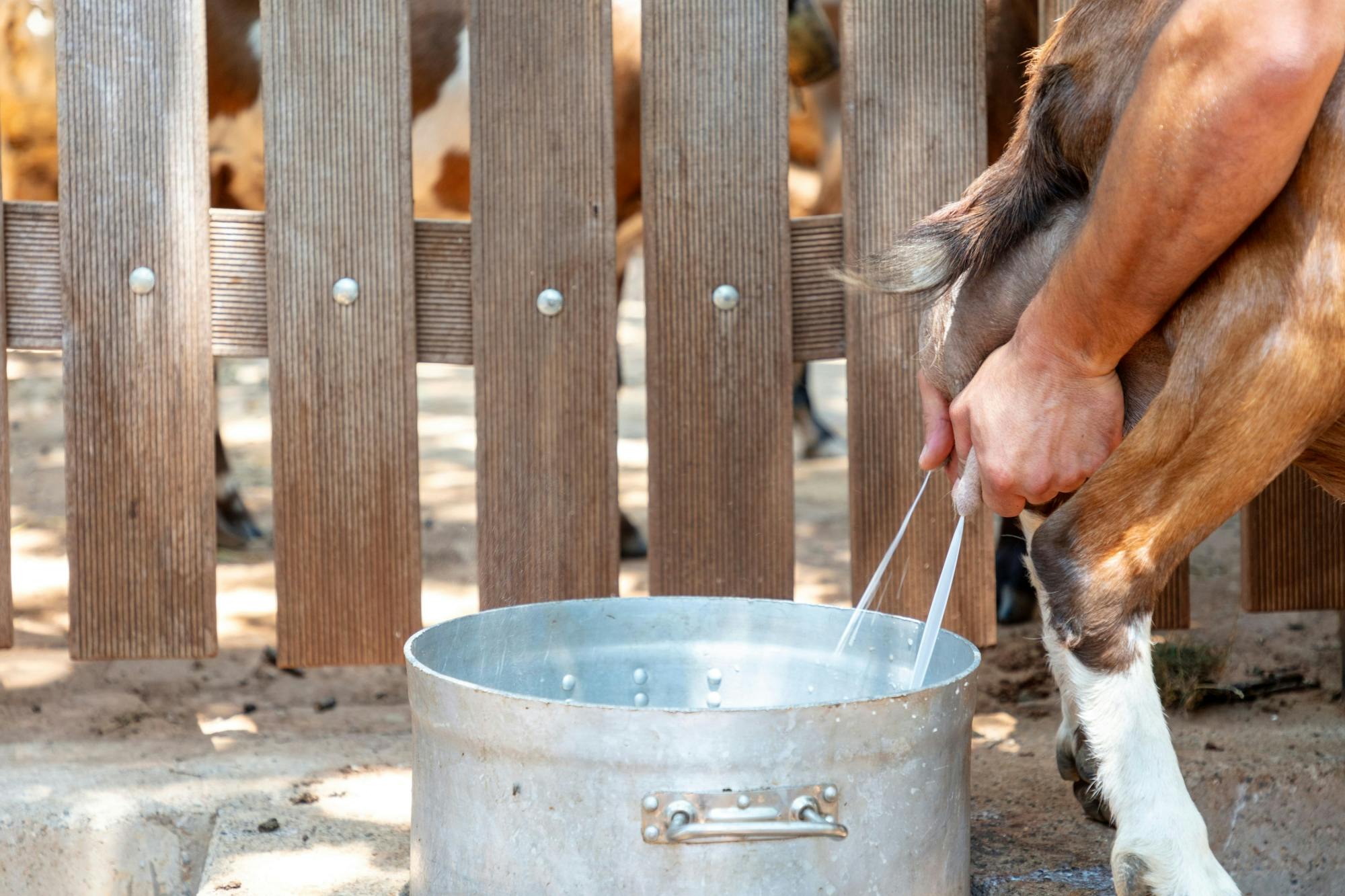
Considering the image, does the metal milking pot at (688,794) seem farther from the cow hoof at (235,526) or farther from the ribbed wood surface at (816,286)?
the cow hoof at (235,526)

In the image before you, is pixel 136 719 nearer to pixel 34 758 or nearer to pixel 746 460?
pixel 34 758

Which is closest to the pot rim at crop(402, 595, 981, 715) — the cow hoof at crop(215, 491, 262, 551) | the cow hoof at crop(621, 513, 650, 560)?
the cow hoof at crop(621, 513, 650, 560)

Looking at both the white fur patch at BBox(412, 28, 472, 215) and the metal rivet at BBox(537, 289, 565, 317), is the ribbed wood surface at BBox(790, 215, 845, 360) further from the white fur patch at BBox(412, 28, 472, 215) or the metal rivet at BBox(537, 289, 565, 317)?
the white fur patch at BBox(412, 28, 472, 215)

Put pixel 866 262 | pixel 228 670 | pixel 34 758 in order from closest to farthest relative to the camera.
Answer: pixel 866 262
pixel 34 758
pixel 228 670

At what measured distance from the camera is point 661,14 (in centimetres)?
238

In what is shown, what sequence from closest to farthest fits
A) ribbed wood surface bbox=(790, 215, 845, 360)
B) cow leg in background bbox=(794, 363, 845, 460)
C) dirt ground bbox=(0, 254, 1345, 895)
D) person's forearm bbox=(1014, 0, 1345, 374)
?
person's forearm bbox=(1014, 0, 1345, 374) → dirt ground bbox=(0, 254, 1345, 895) → ribbed wood surface bbox=(790, 215, 845, 360) → cow leg in background bbox=(794, 363, 845, 460)

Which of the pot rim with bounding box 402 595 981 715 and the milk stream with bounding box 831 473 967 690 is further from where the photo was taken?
the milk stream with bounding box 831 473 967 690

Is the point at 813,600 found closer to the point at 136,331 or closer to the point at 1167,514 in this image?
the point at 136,331

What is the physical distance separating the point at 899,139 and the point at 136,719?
175 cm

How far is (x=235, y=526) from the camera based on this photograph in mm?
4262

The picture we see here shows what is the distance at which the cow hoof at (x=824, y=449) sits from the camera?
579 centimetres

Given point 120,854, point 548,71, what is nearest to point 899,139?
point 548,71

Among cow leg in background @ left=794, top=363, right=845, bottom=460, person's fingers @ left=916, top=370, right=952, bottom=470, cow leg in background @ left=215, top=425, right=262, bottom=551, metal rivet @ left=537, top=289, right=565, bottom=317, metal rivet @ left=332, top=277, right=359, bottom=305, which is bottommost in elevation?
cow leg in background @ left=215, top=425, right=262, bottom=551

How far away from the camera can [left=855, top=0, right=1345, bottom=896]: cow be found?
5.10 ft
